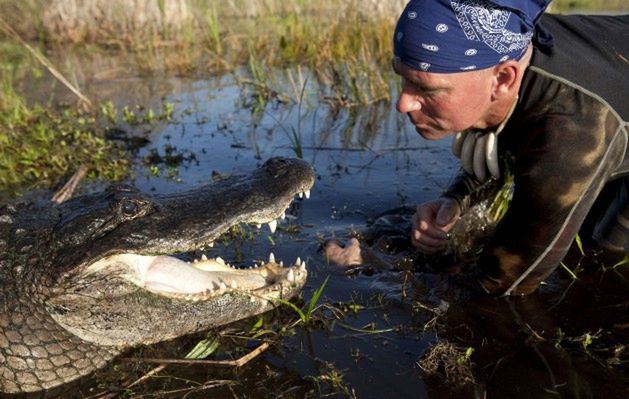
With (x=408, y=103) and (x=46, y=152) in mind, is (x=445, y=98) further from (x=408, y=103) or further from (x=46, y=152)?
(x=46, y=152)

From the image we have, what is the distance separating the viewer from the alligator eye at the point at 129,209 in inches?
94.0

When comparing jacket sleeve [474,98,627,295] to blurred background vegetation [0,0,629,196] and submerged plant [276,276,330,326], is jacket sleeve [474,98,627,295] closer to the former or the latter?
submerged plant [276,276,330,326]

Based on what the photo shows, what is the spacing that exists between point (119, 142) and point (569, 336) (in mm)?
3962

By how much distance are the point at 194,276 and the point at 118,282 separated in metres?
0.33

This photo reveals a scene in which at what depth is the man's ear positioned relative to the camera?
240 cm

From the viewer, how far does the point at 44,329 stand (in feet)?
7.68

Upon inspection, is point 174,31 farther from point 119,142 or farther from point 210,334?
point 210,334

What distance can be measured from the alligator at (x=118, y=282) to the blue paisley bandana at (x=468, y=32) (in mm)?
711

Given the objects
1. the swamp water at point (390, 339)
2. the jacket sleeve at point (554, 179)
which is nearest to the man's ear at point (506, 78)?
the jacket sleeve at point (554, 179)

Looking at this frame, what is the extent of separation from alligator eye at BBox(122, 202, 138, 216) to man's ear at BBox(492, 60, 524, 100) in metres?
1.58

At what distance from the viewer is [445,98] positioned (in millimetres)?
2477

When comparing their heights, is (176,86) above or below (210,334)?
below

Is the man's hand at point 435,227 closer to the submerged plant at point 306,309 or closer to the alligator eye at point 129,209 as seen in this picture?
the submerged plant at point 306,309

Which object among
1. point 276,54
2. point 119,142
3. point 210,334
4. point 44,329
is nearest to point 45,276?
point 44,329
